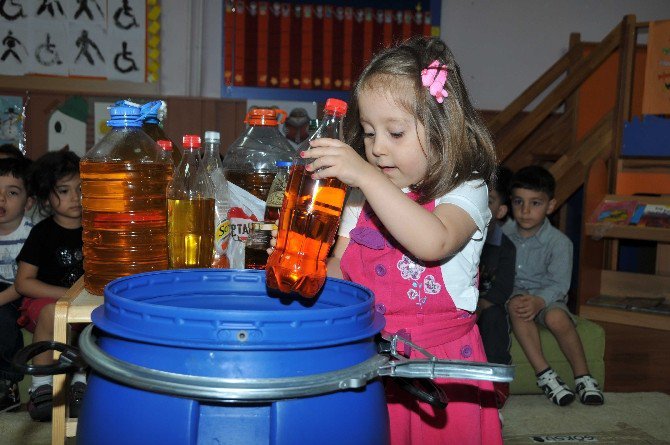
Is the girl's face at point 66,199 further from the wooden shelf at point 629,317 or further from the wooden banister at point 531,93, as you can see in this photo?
the wooden shelf at point 629,317

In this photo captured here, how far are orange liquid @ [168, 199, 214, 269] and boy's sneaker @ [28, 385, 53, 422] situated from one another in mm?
1051

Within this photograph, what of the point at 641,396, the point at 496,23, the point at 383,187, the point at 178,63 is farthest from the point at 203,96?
the point at 383,187

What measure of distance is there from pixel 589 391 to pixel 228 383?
7.22ft

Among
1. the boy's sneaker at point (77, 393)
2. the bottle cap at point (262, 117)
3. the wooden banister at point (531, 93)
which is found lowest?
the boy's sneaker at point (77, 393)

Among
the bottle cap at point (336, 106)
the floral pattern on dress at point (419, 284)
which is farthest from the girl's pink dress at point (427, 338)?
the bottle cap at point (336, 106)

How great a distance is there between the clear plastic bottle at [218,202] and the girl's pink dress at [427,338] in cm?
29

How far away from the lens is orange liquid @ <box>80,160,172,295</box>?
1.38m

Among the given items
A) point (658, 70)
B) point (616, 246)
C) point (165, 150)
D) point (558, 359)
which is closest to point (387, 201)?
point (165, 150)

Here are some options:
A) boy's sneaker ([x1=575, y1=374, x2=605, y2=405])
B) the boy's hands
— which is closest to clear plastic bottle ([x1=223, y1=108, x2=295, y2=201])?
the boy's hands

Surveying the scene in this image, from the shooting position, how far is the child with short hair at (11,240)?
2344 millimetres

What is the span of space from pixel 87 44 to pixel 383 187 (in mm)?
3878

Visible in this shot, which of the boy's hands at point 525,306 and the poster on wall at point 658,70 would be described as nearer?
the boy's hands at point 525,306

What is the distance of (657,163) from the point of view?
4.31 meters

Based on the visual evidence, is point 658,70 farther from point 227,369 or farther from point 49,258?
point 227,369
